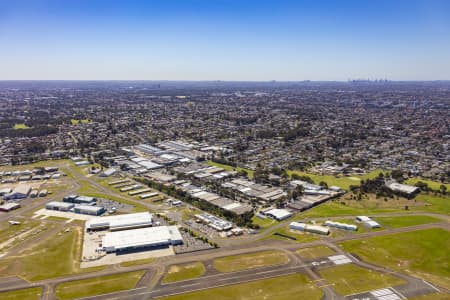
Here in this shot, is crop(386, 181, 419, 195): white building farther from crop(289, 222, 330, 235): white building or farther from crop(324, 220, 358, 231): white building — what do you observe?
crop(289, 222, 330, 235): white building

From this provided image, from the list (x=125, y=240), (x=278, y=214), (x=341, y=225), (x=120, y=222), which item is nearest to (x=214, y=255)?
(x=125, y=240)

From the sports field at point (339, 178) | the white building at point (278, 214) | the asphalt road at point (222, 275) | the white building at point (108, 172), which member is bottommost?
the asphalt road at point (222, 275)

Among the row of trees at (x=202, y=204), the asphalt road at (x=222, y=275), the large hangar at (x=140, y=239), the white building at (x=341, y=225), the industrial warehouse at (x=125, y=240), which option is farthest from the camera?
the row of trees at (x=202, y=204)

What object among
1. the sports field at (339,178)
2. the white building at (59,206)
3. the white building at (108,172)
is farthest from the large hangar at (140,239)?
the sports field at (339,178)

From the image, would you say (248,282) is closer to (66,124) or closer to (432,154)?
(432,154)

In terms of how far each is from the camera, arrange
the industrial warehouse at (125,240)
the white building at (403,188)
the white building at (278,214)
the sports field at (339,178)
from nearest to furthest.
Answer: the industrial warehouse at (125,240)
the white building at (278,214)
the white building at (403,188)
the sports field at (339,178)

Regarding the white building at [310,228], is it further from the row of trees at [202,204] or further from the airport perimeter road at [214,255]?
the row of trees at [202,204]

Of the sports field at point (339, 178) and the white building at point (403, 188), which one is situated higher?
the white building at point (403, 188)
